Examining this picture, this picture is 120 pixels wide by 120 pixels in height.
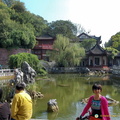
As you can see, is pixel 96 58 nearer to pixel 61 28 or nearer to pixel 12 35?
pixel 61 28

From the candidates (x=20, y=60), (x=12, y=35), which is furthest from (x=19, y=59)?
(x=12, y=35)

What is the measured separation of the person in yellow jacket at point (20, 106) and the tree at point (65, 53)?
96.9ft

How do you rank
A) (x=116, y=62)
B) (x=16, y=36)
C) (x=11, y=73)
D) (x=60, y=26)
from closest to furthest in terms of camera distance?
(x=11, y=73) → (x=16, y=36) → (x=116, y=62) → (x=60, y=26)

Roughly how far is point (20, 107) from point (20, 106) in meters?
0.02

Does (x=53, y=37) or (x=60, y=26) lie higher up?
(x=60, y=26)

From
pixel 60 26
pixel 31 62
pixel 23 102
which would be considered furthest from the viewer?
pixel 60 26

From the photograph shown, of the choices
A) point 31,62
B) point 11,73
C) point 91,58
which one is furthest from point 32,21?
point 11,73

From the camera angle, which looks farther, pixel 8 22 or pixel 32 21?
pixel 32 21

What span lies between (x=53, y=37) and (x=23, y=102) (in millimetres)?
40620

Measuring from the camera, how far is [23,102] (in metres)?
3.29

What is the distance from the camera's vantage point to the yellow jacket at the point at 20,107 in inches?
128

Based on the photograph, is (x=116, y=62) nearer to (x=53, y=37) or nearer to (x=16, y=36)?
(x=53, y=37)

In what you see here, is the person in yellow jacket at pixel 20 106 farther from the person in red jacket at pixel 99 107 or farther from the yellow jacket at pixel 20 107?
the person in red jacket at pixel 99 107

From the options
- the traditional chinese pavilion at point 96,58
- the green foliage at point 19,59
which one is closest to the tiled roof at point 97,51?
the traditional chinese pavilion at point 96,58
